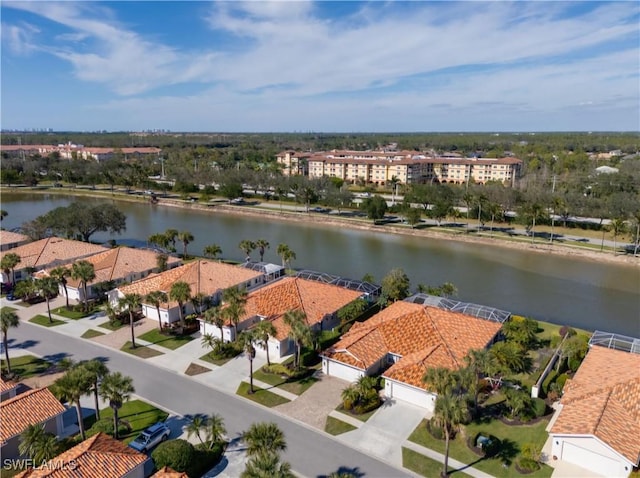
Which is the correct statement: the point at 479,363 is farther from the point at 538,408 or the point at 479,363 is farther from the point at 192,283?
the point at 192,283

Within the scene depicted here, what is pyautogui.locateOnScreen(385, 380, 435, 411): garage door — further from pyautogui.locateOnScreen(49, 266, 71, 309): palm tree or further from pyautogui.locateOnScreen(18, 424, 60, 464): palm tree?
pyautogui.locateOnScreen(49, 266, 71, 309): palm tree

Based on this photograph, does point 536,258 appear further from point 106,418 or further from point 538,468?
point 106,418

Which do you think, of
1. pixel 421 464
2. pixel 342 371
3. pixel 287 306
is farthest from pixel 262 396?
pixel 421 464

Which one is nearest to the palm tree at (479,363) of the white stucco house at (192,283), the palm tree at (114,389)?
the palm tree at (114,389)

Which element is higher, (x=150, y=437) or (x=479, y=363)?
(x=479, y=363)

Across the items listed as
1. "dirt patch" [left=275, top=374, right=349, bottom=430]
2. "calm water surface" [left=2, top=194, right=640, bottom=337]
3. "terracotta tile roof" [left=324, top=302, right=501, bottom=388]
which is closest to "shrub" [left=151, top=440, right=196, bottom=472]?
"dirt patch" [left=275, top=374, right=349, bottom=430]

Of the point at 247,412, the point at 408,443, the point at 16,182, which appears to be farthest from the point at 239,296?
the point at 16,182
